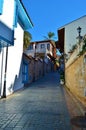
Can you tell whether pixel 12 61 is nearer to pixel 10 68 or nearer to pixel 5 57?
pixel 10 68

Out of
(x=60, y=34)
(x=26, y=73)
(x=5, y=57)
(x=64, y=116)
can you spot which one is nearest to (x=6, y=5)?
(x=5, y=57)

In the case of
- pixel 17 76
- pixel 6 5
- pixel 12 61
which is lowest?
pixel 17 76

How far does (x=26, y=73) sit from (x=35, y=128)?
15130 millimetres

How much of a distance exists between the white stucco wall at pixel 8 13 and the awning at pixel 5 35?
29 cm

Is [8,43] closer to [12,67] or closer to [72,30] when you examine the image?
[12,67]

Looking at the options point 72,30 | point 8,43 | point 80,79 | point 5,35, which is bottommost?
point 80,79

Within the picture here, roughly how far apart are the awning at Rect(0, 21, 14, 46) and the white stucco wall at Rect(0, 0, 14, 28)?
29 cm

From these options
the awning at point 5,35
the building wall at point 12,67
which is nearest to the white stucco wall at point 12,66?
the building wall at point 12,67

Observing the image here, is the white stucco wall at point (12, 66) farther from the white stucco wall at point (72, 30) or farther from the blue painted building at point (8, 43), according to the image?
the white stucco wall at point (72, 30)

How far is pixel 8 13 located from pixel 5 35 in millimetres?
1578

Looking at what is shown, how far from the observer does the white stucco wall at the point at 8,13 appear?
1141 cm

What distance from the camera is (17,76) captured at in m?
16.1

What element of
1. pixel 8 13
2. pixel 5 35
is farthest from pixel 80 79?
pixel 8 13

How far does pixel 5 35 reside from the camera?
11.3m
